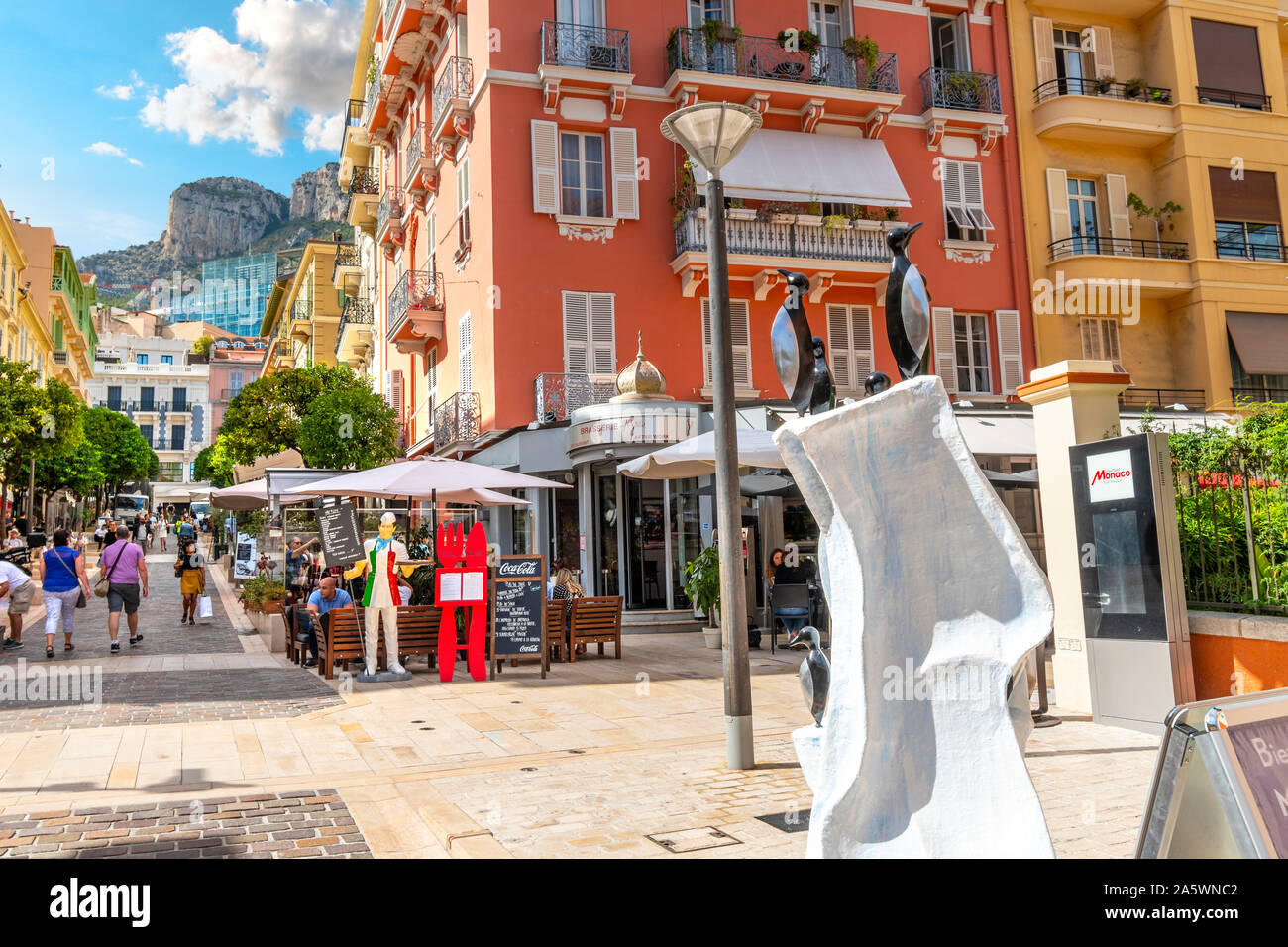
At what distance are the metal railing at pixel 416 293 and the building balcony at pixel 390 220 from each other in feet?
10.9

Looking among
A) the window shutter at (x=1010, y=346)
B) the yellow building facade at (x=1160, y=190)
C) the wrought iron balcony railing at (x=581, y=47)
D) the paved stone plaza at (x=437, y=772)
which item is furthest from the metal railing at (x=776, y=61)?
the paved stone plaza at (x=437, y=772)

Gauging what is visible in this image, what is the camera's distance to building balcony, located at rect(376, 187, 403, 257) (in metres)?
26.5

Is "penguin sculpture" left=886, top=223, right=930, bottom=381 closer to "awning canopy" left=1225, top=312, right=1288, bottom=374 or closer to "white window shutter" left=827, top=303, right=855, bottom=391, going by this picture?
"white window shutter" left=827, top=303, right=855, bottom=391

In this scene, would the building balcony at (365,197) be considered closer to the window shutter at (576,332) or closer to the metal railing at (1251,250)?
the window shutter at (576,332)

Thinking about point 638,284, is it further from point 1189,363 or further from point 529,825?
point 529,825

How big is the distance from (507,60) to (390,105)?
9365 millimetres

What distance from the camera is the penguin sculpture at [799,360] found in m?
4.86

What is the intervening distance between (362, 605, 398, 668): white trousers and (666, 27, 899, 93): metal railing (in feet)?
44.9

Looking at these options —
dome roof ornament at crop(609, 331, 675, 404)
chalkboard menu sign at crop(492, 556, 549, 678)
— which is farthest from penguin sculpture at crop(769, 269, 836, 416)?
dome roof ornament at crop(609, 331, 675, 404)

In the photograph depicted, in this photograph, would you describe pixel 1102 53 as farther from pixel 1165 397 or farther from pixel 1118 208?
pixel 1165 397

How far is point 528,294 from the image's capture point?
18609mm

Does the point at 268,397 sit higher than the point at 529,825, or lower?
higher

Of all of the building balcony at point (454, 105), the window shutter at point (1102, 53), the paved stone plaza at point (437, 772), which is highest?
the window shutter at point (1102, 53)
